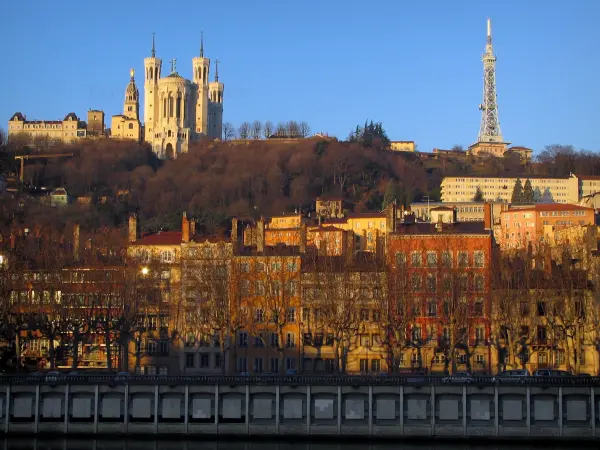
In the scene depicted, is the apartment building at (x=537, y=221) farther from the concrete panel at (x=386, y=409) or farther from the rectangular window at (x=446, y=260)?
the concrete panel at (x=386, y=409)

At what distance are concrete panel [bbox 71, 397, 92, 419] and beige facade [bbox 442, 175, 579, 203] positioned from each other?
117 metres

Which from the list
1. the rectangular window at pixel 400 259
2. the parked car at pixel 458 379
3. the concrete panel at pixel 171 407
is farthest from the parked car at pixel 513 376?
→ the concrete panel at pixel 171 407

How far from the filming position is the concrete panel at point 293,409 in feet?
177

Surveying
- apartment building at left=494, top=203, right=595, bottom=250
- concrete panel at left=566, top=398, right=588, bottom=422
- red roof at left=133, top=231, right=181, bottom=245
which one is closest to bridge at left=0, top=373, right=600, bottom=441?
concrete panel at left=566, top=398, right=588, bottom=422

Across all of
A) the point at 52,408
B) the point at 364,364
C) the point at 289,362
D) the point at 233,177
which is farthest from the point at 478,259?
the point at 233,177

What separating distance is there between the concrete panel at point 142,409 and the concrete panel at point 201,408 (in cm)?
212

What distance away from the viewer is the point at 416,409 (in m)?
53.3

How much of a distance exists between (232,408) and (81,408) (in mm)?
7556

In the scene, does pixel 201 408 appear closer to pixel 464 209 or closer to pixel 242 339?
pixel 242 339

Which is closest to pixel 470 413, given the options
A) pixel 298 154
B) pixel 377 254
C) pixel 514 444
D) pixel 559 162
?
pixel 514 444

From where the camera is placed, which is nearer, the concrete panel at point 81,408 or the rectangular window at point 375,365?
the concrete panel at point 81,408

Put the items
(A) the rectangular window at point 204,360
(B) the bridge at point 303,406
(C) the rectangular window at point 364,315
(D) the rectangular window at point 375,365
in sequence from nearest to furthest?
(B) the bridge at point 303,406, (C) the rectangular window at point 364,315, (D) the rectangular window at point 375,365, (A) the rectangular window at point 204,360

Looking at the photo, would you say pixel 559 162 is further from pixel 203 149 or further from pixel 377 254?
pixel 377 254

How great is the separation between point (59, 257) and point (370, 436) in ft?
90.8
